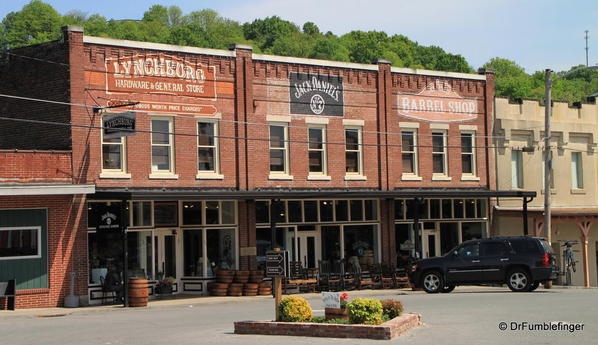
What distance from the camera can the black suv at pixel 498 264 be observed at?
2933cm

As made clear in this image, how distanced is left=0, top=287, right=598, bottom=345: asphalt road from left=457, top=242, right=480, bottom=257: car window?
2400mm

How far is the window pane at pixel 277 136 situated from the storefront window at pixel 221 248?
365cm

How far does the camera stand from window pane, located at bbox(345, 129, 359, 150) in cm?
3569

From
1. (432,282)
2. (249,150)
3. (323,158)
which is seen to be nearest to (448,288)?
(432,282)

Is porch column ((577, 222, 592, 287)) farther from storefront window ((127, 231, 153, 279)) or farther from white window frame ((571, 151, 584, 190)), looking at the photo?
storefront window ((127, 231, 153, 279))

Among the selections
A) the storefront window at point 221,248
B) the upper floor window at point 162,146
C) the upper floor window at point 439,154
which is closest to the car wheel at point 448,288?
the storefront window at point 221,248

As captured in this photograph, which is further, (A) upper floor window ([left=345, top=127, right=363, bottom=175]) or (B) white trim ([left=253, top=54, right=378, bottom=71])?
(A) upper floor window ([left=345, top=127, right=363, bottom=175])

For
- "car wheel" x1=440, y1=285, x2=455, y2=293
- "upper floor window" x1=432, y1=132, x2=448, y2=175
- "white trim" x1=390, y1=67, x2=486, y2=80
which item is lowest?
"car wheel" x1=440, y1=285, x2=455, y2=293

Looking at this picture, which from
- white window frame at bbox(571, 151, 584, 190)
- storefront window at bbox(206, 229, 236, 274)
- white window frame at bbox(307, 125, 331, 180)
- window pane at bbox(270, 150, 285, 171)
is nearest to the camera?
storefront window at bbox(206, 229, 236, 274)

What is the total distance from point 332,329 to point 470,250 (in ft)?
47.7

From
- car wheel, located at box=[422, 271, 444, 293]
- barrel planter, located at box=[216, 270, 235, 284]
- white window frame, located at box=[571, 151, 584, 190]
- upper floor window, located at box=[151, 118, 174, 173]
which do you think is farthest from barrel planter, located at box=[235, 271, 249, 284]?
white window frame, located at box=[571, 151, 584, 190]

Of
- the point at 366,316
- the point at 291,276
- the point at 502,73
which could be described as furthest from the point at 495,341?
the point at 502,73

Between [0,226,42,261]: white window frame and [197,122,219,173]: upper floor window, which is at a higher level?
[197,122,219,173]: upper floor window

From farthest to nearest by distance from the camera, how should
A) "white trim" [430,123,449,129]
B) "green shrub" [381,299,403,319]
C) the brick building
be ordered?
"white trim" [430,123,449,129] < the brick building < "green shrub" [381,299,403,319]
